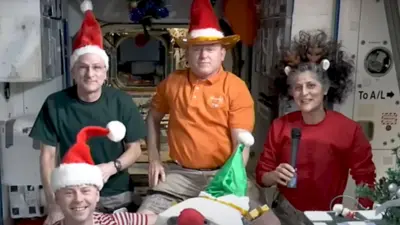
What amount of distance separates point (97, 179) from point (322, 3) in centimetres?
139

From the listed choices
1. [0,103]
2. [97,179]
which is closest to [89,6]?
[0,103]

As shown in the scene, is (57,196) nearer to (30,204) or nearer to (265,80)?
(30,204)

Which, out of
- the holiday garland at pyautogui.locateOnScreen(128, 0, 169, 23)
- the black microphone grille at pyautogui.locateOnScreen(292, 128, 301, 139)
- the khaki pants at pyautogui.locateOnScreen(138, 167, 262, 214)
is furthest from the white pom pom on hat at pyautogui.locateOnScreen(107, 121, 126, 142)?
the holiday garland at pyautogui.locateOnScreen(128, 0, 169, 23)

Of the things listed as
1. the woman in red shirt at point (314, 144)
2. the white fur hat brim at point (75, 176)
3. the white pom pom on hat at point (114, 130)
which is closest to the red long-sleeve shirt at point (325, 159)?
the woman in red shirt at point (314, 144)

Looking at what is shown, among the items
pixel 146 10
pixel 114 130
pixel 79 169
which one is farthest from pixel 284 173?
pixel 146 10

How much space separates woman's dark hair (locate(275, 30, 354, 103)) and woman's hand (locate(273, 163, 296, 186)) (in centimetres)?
38

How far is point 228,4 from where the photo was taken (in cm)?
318

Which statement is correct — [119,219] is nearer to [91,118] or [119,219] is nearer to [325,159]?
[91,118]

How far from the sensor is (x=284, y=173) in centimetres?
206

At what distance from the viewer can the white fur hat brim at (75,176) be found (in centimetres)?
153

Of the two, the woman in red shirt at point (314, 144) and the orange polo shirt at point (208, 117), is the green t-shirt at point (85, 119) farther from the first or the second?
the woman in red shirt at point (314, 144)

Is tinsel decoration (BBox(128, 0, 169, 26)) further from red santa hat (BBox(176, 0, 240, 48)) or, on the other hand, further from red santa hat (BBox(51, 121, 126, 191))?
red santa hat (BBox(51, 121, 126, 191))

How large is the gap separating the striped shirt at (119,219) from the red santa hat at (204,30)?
75cm

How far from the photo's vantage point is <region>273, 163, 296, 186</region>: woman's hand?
2.05m
